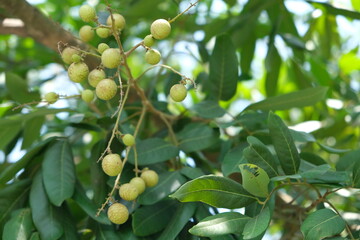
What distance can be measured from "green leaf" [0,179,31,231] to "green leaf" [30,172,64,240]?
3 centimetres

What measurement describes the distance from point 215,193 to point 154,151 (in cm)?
22

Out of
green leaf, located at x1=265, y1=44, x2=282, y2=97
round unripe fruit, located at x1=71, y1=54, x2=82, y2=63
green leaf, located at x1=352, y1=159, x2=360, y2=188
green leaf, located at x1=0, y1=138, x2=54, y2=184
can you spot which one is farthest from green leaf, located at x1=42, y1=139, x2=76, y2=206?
green leaf, located at x1=265, y1=44, x2=282, y2=97

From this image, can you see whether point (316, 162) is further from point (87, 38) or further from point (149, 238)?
point (87, 38)

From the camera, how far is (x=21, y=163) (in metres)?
0.91

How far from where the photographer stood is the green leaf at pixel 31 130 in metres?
1.18

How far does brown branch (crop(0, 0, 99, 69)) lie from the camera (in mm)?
1115

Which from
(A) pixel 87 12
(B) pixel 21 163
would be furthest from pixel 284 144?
(B) pixel 21 163

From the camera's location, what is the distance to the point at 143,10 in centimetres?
144

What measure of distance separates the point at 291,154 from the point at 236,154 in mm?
135

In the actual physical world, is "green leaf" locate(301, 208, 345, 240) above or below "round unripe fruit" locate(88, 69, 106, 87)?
below

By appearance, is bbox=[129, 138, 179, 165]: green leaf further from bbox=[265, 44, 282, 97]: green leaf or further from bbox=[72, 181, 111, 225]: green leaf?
bbox=[265, 44, 282, 97]: green leaf

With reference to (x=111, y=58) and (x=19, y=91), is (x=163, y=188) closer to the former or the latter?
(x=111, y=58)

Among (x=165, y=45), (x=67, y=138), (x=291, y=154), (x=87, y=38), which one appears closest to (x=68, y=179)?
(x=67, y=138)

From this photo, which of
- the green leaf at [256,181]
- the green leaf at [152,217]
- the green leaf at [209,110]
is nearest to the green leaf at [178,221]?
the green leaf at [152,217]
